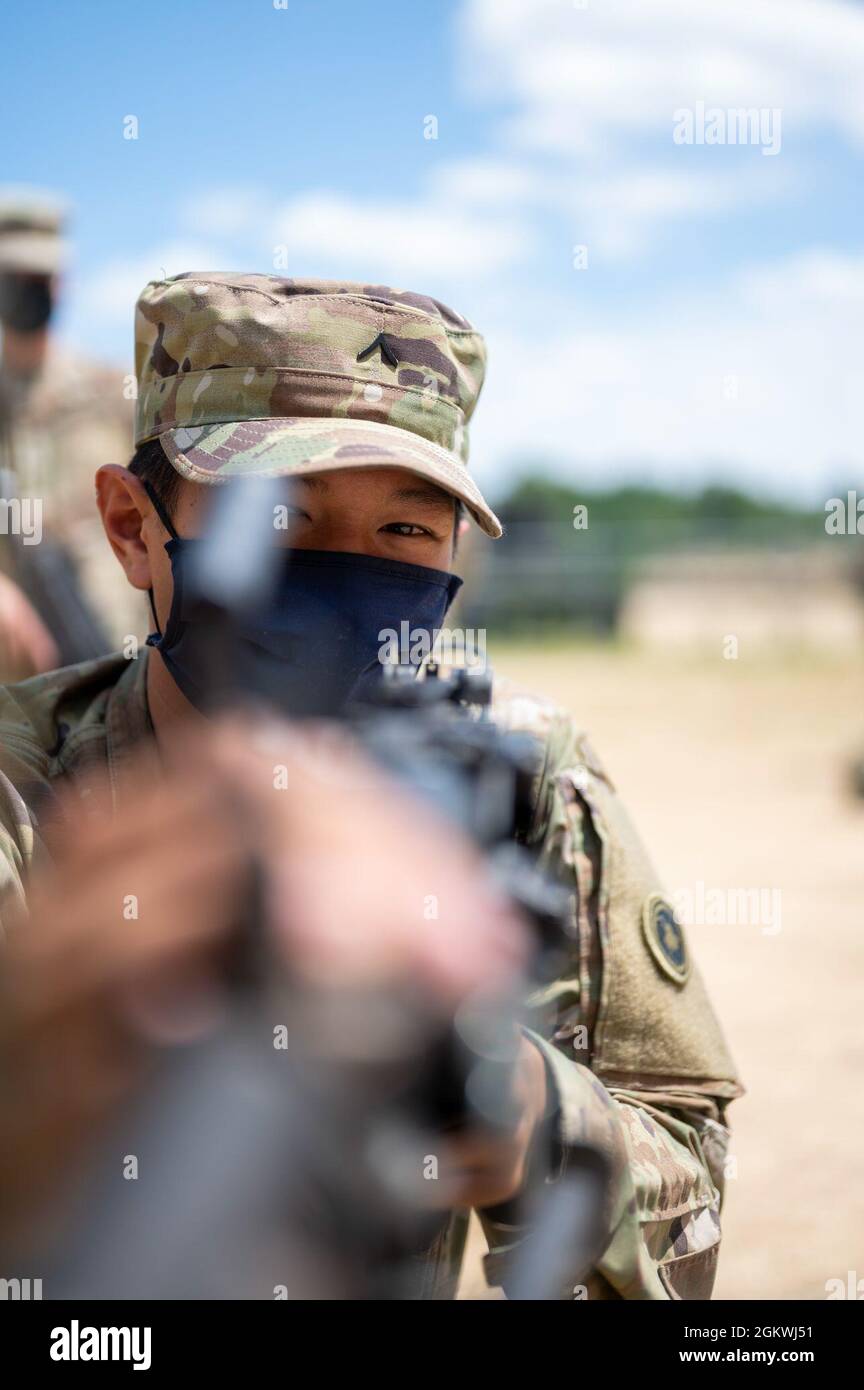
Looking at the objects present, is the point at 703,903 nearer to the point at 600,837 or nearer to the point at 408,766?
the point at 600,837

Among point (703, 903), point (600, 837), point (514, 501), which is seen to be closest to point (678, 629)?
point (703, 903)

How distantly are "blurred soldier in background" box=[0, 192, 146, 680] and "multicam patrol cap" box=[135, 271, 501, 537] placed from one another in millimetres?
2781

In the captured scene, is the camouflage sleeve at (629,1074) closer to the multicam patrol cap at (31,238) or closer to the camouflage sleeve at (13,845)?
the camouflage sleeve at (13,845)

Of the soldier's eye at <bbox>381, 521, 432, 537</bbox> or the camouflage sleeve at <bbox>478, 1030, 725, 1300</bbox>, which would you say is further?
the soldier's eye at <bbox>381, 521, 432, 537</bbox>

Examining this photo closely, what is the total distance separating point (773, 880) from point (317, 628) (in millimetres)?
6675

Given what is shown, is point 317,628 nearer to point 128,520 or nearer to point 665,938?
point 128,520

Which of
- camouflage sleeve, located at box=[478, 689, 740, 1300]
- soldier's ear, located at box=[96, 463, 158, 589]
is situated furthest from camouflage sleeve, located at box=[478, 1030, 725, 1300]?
soldier's ear, located at box=[96, 463, 158, 589]

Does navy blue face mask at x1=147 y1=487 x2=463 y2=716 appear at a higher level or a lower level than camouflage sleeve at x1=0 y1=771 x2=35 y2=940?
higher

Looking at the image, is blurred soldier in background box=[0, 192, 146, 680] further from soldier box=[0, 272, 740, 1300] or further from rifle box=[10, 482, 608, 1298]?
rifle box=[10, 482, 608, 1298]

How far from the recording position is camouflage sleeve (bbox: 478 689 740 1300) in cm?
177

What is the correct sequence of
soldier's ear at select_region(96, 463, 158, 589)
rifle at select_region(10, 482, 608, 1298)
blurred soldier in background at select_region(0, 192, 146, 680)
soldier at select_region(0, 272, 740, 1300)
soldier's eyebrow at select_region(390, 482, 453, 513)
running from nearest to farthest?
rifle at select_region(10, 482, 608, 1298), soldier at select_region(0, 272, 740, 1300), soldier's eyebrow at select_region(390, 482, 453, 513), soldier's ear at select_region(96, 463, 158, 589), blurred soldier in background at select_region(0, 192, 146, 680)

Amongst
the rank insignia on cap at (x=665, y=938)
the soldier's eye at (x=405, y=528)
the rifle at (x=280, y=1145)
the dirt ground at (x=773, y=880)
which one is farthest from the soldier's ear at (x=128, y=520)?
the dirt ground at (x=773, y=880)

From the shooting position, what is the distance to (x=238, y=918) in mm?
749
